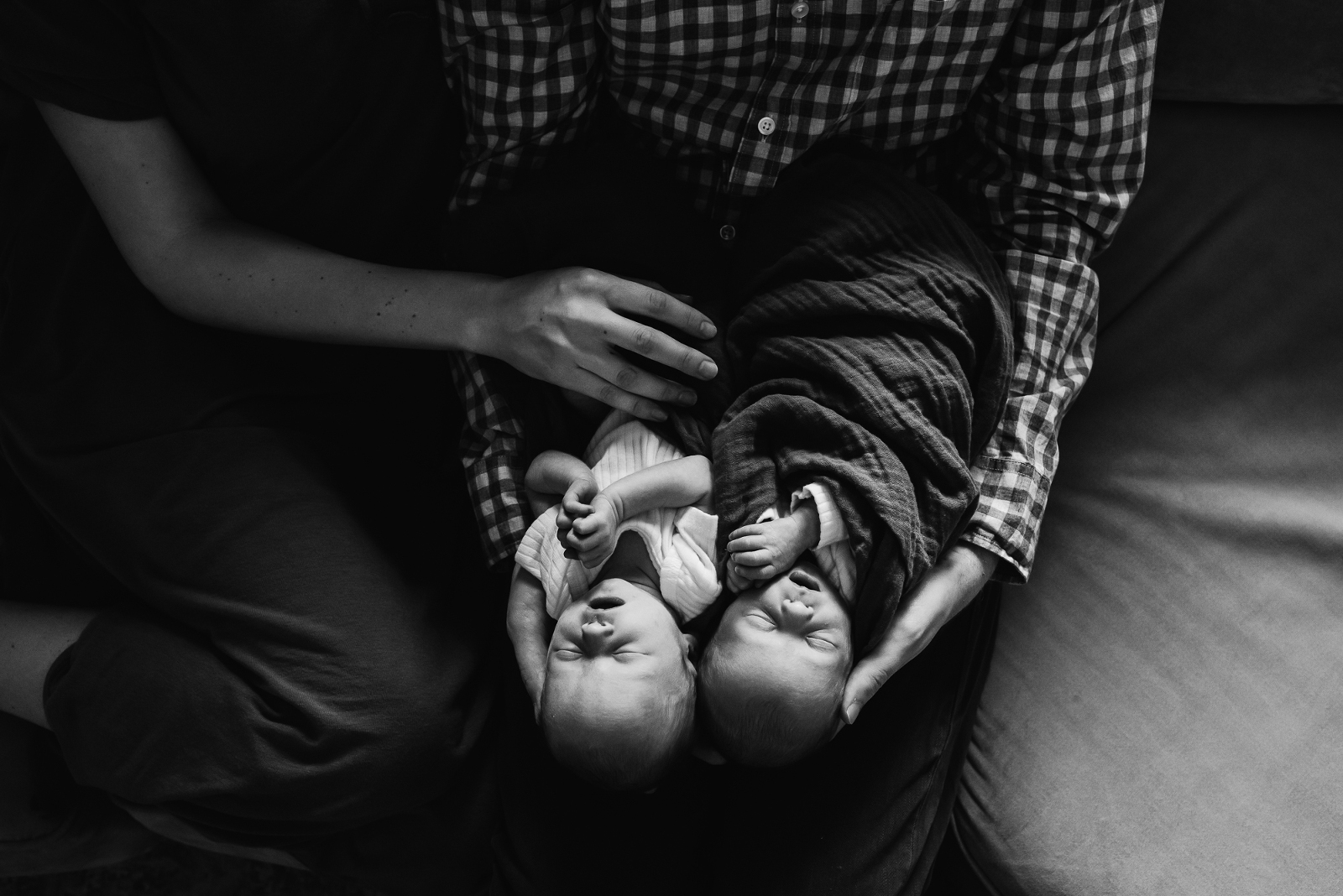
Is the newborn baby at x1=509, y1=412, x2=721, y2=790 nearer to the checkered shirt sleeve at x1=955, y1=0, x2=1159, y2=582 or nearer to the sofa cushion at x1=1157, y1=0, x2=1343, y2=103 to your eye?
the checkered shirt sleeve at x1=955, y1=0, x2=1159, y2=582

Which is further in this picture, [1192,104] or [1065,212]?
[1192,104]

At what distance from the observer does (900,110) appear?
42.7 inches

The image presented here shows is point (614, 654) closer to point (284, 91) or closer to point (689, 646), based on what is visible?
point (689, 646)

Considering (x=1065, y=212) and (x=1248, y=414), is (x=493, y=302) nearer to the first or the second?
(x=1065, y=212)

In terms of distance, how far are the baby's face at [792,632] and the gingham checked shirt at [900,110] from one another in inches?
8.2

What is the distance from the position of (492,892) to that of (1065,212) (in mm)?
965

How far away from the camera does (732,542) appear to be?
976mm

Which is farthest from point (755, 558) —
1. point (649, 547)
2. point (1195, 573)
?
point (1195, 573)

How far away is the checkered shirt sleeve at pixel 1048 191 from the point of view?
3.41 ft

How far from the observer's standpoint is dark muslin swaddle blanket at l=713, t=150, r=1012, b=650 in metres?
1.00

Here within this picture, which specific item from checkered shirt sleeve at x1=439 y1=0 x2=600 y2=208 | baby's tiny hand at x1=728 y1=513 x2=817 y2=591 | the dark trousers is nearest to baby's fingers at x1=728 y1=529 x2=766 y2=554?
baby's tiny hand at x1=728 y1=513 x2=817 y2=591

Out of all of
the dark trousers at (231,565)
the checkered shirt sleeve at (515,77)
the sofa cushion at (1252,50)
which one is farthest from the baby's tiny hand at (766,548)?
the sofa cushion at (1252,50)

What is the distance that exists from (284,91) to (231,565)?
0.49 m

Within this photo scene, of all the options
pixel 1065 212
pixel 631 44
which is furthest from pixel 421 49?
pixel 1065 212
